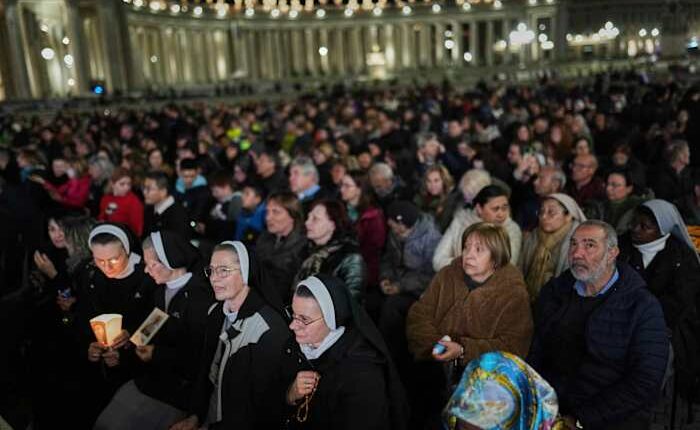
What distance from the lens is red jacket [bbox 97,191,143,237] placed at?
312 inches

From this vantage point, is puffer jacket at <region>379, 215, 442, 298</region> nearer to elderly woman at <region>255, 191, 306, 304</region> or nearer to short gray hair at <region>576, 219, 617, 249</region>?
elderly woman at <region>255, 191, 306, 304</region>

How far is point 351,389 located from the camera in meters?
3.32

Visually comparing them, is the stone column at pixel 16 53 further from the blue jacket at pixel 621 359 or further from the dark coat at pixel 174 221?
the blue jacket at pixel 621 359

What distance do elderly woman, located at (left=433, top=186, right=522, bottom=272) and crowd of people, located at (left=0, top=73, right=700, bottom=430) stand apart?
2 cm

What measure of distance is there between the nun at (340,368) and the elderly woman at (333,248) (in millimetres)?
1657

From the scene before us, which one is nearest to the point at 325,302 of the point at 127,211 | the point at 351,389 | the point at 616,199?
the point at 351,389

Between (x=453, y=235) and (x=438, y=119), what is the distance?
12.3 metres

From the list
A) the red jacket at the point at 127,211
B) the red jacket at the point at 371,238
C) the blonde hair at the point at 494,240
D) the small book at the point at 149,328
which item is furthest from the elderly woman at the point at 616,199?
the red jacket at the point at 127,211

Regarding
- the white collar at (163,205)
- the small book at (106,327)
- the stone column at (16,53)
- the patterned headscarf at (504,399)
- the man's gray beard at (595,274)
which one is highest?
the stone column at (16,53)

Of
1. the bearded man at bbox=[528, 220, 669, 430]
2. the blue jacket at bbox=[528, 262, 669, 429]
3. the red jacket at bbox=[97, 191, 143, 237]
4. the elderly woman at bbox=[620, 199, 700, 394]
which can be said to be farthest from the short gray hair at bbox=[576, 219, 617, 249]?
the red jacket at bbox=[97, 191, 143, 237]

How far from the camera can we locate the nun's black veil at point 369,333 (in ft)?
11.3

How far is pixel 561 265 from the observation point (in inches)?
209

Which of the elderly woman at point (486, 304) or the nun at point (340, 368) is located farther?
the elderly woman at point (486, 304)

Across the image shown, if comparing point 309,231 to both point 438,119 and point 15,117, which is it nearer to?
point 438,119
